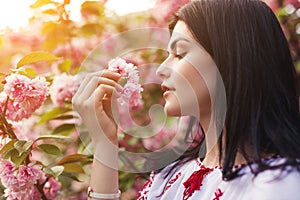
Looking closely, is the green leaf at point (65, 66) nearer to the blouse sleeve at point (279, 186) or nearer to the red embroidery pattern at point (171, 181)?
the red embroidery pattern at point (171, 181)

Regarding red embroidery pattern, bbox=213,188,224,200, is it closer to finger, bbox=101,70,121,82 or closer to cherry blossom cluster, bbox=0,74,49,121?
finger, bbox=101,70,121,82

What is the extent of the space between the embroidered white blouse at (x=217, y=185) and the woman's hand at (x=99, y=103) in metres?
0.17

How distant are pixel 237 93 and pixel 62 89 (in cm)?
83

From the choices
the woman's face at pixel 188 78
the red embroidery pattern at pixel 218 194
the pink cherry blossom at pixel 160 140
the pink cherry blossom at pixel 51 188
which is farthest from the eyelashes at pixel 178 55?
the pink cherry blossom at pixel 160 140

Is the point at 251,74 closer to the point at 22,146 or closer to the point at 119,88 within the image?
the point at 119,88

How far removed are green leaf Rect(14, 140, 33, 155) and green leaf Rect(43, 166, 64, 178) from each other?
0.30 ft

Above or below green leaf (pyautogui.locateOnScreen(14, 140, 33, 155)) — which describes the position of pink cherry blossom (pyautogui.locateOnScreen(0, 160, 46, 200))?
below

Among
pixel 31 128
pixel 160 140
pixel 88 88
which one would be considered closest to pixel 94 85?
pixel 88 88

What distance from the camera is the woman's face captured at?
1349mm

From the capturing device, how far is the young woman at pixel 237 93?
1.28 m

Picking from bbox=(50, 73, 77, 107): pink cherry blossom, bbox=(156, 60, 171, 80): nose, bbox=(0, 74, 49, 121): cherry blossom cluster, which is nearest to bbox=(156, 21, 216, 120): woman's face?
bbox=(156, 60, 171, 80): nose

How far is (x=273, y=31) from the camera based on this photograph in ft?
4.42

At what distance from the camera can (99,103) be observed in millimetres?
1515

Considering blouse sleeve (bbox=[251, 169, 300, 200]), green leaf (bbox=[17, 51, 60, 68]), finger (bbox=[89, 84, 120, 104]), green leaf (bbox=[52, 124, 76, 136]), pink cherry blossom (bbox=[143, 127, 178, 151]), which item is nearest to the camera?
blouse sleeve (bbox=[251, 169, 300, 200])
